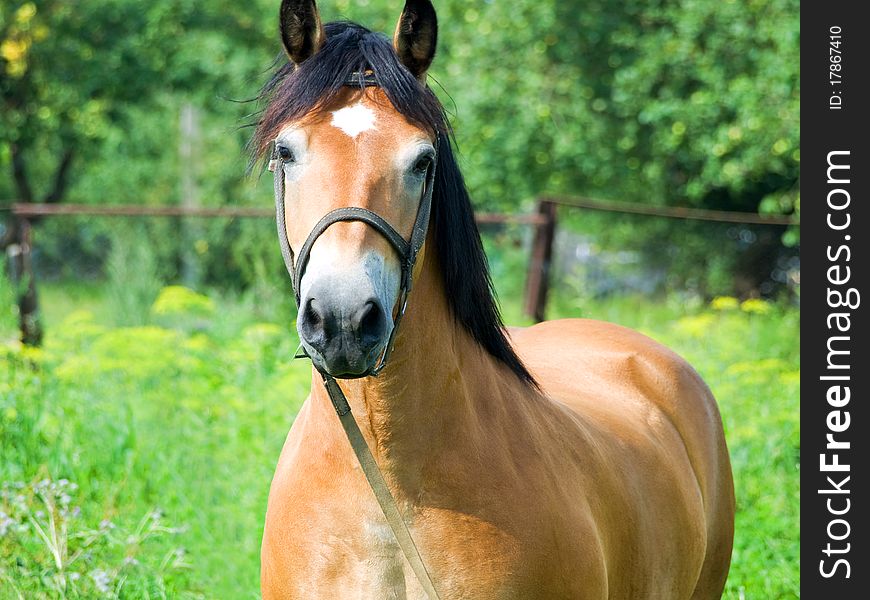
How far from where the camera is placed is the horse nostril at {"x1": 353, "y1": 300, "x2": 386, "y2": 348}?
1.78 m

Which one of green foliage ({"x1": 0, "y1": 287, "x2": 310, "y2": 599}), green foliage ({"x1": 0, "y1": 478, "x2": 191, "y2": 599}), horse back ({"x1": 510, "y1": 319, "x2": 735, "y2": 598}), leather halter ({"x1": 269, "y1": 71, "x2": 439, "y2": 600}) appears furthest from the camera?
green foliage ({"x1": 0, "y1": 287, "x2": 310, "y2": 599})

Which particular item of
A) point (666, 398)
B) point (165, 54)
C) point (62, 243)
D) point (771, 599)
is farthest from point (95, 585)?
point (165, 54)

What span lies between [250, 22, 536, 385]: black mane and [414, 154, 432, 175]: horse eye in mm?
80

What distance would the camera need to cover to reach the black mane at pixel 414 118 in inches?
82.0

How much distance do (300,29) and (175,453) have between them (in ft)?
11.0

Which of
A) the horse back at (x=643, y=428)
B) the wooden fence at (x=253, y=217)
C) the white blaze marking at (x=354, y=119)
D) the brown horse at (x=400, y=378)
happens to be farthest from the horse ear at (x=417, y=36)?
the wooden fence at (x=253, y=217)

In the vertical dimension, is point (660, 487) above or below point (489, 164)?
→ below

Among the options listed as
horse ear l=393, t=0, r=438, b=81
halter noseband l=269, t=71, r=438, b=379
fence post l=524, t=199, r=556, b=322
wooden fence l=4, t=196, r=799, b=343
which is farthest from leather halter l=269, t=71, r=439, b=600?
fence post l=524, t=199, r=556, b=322

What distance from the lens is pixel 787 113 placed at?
408 inches

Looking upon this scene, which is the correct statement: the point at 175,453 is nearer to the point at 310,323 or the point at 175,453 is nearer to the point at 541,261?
the point at 310,323

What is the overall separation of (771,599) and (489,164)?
9.33m

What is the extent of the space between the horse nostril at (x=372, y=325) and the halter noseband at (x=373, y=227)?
92 millimetres

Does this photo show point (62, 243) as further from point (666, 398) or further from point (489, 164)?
point (666, 398)

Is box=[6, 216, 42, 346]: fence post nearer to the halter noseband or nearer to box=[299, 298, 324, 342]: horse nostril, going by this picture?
the halter noseband
